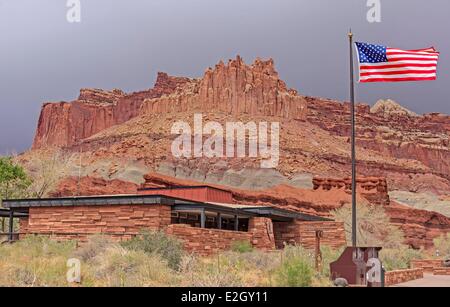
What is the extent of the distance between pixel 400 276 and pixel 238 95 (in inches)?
4166

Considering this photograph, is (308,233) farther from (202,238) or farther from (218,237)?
(202,238)

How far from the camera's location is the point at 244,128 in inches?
4373

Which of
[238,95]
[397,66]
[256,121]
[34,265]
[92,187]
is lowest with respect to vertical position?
[34,265]

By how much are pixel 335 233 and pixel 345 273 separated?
66.8ft

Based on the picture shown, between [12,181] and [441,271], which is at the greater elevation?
[12,181]

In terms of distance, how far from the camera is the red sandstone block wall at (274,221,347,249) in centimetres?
3619

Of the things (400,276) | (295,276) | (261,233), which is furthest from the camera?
(261,233)

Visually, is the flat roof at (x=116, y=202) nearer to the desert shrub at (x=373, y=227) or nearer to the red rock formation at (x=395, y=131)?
the desert shrub at (x=373, y=227)

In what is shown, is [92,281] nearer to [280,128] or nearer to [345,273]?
[345,273]

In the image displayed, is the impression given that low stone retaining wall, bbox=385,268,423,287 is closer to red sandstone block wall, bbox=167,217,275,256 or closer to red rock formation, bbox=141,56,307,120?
red sandstone block wall, bbox=167,217,275,256

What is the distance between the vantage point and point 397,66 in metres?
17.8

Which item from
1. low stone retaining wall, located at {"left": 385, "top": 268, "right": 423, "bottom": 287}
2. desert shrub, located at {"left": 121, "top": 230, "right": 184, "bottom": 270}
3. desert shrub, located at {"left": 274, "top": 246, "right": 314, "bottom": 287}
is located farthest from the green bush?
desert shrub, located at {"left": 121, "top": 230, "right": 184, "bottom": 270}

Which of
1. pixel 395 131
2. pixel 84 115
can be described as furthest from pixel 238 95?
pixel 395 131
